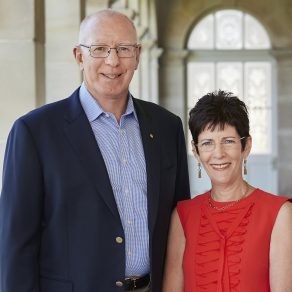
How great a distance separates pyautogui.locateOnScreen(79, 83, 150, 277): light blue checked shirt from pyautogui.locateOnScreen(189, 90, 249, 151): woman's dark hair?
25 centimetres

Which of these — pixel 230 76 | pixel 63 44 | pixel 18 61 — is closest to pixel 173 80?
pixel 230 76

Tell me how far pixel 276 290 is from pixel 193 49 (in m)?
10.2

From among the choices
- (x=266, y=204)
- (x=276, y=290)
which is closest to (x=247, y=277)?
(x=276, y=290)

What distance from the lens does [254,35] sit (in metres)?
12.2

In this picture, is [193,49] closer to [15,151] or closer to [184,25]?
[184,25]

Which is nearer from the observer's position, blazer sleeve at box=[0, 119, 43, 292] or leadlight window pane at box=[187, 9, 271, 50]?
blazer sleeve at box=[0, 119, 43, 292]

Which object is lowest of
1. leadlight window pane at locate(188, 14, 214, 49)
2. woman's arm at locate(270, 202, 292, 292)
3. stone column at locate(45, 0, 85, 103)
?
woman's arm at locate(270, 202, 292, 292)

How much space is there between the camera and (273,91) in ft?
39.9

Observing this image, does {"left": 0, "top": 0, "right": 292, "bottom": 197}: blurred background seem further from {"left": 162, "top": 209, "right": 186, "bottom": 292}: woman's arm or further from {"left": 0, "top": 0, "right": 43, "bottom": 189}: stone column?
{"left": 162, "top": 209, "right": 186, "bottom": 292}: woman's arm

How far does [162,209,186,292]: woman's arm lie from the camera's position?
95.8 inches

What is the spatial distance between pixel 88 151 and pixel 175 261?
20.1 inches

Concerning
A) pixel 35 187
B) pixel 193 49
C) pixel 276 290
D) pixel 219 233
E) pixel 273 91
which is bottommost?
pixel 276 290

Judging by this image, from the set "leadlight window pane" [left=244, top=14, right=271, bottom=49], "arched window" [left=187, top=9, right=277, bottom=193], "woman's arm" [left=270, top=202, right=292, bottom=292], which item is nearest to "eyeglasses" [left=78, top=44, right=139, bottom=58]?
"woman's arm" [left=270, top=202, right=292, bottom=292]

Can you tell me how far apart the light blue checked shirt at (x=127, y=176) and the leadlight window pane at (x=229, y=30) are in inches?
395
